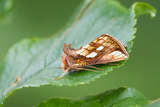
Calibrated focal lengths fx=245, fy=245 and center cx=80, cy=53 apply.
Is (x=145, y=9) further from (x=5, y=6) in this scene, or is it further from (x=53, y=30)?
(x=53, y=30)

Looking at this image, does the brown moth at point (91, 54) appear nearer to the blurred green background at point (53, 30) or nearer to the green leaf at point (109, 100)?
the green leaf at point (109, 100)

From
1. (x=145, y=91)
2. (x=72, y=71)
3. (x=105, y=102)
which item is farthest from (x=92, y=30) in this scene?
(x=145, y=91)

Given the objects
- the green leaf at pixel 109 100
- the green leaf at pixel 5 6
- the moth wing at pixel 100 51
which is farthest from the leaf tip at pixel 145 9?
the green leaf at pixel 5 6

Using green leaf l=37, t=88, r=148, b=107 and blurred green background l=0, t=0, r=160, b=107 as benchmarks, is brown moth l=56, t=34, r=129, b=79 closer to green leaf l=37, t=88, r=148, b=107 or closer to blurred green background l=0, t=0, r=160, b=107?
green leaf l=37, t=88, r=148, b=107

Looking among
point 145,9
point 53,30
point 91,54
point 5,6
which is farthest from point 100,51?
point 53,30

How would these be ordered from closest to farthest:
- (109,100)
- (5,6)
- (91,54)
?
(109,100)
(91,54)
(5,6)
